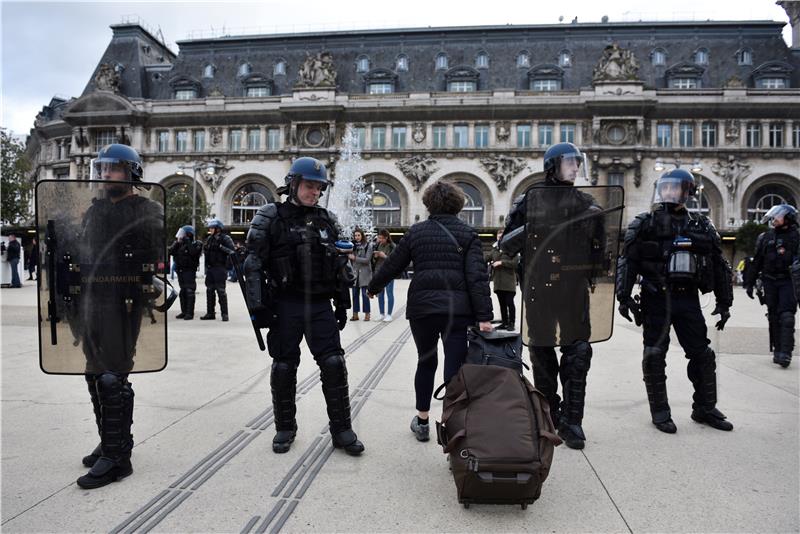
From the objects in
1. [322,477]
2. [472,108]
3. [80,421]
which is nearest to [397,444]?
[322,477]

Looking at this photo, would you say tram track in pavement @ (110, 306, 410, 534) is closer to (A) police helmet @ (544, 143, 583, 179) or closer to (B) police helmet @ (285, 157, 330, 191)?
(B) police helmet @ (285, 157, 330, 191)

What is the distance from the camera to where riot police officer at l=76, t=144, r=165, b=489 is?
3377 millimetres

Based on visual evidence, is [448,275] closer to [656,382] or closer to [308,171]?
[308,171]

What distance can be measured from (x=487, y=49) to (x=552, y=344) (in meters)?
45.1

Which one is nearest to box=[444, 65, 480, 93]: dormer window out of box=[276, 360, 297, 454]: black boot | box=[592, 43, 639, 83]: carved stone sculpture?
box=[592, 43, 639, 83]: carved stone sculpture

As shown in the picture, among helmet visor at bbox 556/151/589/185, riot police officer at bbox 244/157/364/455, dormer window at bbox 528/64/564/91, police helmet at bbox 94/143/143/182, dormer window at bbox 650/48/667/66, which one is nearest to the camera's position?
police helmet at bbox 94/143/143/182

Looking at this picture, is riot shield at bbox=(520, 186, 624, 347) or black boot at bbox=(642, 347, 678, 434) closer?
riot shield at bbox=(520, 186, 624, 347)

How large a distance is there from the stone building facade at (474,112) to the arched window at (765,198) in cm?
10

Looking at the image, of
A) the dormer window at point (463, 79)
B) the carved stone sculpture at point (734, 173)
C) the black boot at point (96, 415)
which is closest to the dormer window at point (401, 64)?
the dormer window at point (463, 79)

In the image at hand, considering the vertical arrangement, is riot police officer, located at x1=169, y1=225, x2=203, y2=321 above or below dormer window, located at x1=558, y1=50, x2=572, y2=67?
below

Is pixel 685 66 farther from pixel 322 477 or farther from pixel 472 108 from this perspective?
pixel 322 477

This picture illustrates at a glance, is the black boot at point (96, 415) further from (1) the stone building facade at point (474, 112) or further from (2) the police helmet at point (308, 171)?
(1) the stone building facade at point (474, 112)

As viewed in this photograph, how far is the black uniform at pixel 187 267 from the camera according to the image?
1153cm

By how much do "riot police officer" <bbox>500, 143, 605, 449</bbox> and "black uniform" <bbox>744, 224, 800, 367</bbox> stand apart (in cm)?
468
